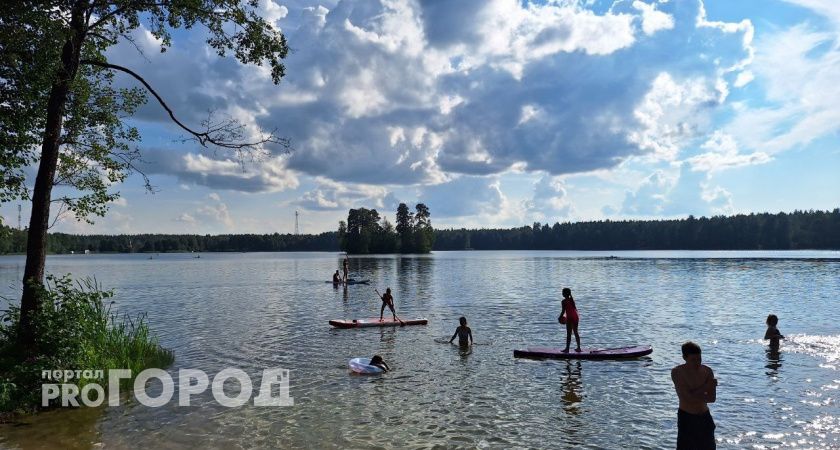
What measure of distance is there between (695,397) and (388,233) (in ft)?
578

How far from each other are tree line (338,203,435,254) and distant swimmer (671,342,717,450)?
16857cm

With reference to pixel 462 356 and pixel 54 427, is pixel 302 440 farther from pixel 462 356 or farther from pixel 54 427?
pixel 462 356

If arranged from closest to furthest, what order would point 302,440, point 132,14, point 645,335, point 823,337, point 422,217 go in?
point 302,440 < point 132,14 < point 823,337 < point 645,335 < point 422,217

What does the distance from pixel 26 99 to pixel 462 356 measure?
51.7 feet

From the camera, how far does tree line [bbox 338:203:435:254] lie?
178 meters

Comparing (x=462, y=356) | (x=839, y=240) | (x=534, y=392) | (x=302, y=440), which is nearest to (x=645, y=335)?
(x=462, y=356)

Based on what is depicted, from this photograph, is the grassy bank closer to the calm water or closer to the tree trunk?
the tree trunk

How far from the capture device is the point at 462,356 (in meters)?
20.8

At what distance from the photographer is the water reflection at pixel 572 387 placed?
14.1 meters

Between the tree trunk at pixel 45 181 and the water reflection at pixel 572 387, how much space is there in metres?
13.4

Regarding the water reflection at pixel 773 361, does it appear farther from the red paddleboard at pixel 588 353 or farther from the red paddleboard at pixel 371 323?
the red paddleboard at pixel 371 323

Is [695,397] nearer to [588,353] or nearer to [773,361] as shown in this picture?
[588,353]

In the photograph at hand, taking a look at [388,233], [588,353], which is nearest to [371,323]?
[588,353]

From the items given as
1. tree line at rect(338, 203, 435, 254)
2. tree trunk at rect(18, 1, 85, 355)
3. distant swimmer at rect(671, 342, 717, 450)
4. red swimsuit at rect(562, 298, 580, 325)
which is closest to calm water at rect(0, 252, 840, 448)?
red swimsuit at rect(562, 298, 580, 325)
